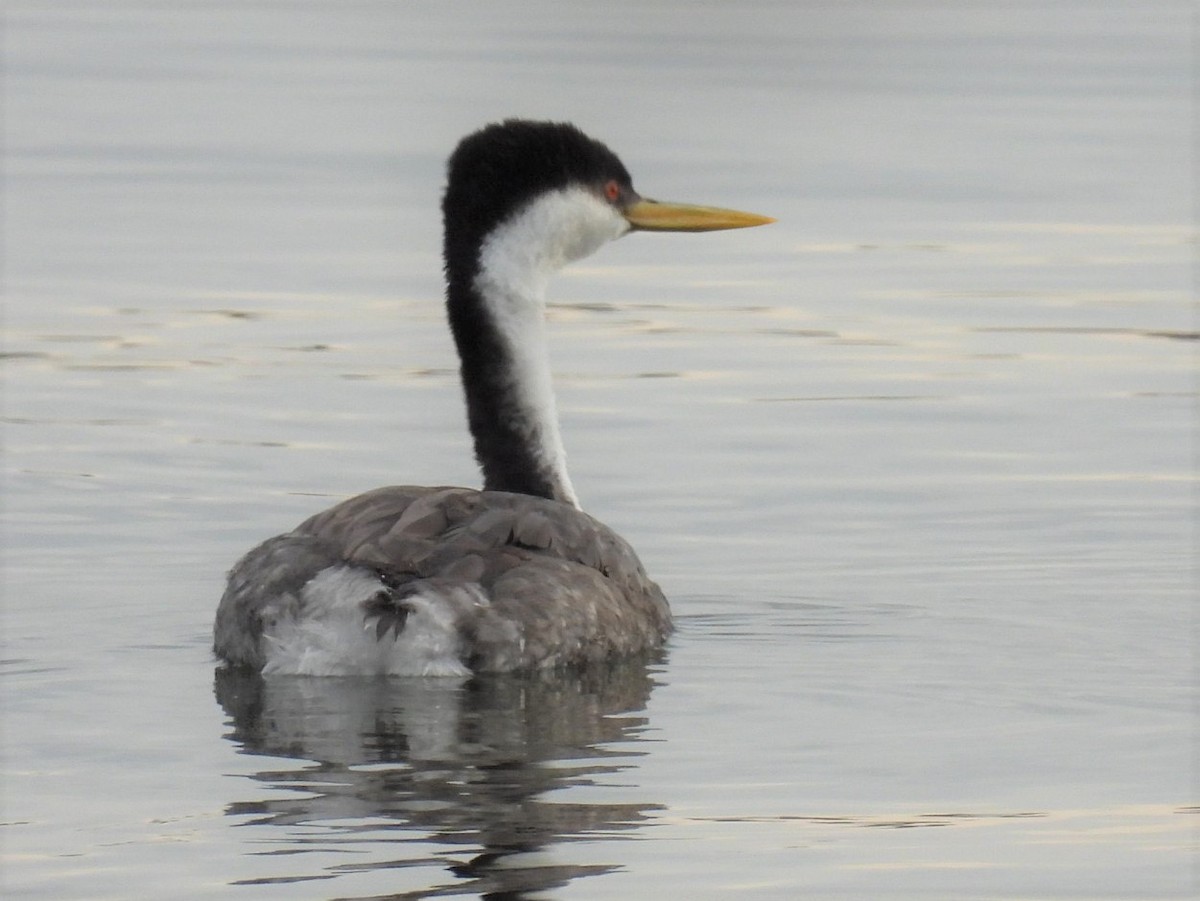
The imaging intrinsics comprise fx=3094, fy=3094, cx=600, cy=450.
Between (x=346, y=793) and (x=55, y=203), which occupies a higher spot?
(x=55, y=203)

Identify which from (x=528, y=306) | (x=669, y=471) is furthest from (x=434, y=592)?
(x=669, y=471)

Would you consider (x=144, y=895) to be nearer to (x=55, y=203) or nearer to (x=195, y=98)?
(x=55, y=203)

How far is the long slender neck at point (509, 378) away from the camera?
1068 centimetres

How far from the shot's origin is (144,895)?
702 centimetres

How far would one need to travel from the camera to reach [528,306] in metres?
10.7

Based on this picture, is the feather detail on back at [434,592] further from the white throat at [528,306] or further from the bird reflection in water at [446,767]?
the white throat at [528,306]

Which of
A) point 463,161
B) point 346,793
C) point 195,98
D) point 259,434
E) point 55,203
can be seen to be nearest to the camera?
point 346,793

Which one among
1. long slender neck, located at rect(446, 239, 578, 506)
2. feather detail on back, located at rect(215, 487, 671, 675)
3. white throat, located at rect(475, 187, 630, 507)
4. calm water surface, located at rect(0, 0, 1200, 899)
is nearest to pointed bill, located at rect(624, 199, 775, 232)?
white throat, located at rect(475, 187, 630, 507)

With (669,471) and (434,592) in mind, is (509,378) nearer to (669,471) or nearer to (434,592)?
(434,592)

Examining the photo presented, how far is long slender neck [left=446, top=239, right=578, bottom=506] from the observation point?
1068cm

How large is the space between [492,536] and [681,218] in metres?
2.26

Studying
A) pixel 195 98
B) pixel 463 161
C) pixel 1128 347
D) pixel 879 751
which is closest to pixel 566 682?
pixel 879 751

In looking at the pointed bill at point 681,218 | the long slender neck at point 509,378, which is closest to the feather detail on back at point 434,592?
the long slender neck at point 509,378

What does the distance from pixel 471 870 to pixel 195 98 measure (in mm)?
17484
